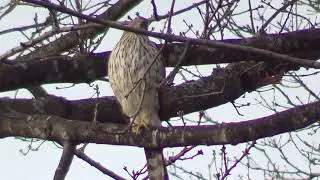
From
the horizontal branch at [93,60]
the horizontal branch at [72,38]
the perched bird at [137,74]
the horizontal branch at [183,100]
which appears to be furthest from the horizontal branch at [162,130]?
the perched bird at [137,74]

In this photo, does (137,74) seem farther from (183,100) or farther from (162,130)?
(162,130)

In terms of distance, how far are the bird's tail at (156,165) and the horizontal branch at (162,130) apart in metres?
0.52

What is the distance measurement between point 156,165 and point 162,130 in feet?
2.25

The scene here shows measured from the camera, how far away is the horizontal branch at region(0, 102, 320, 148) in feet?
11.6

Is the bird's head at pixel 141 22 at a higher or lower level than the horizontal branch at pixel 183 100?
higher

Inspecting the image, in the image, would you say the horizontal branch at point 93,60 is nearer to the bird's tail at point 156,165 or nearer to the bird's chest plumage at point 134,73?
the bird's chest plumage at point 134,73

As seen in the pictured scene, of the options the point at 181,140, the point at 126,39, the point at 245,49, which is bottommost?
the point at 181,140

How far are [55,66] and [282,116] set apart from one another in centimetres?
191

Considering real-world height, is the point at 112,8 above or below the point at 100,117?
above

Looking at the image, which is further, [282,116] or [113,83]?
[113,83]

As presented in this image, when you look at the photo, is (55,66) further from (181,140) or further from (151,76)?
(181,140)

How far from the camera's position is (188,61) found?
198 inches

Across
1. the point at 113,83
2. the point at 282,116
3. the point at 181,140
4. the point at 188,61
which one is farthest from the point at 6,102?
the point at 282,116

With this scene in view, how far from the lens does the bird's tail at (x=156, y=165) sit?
4613mm
